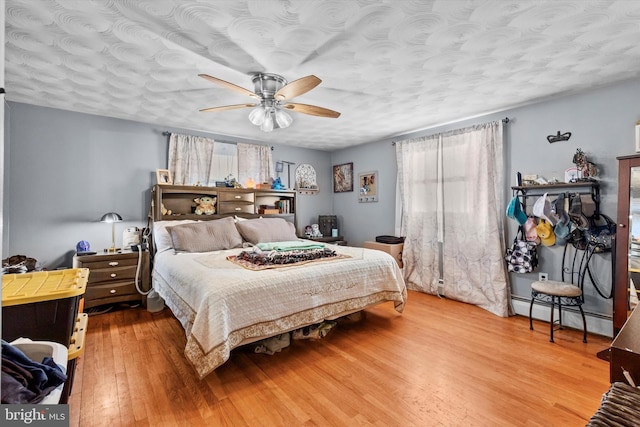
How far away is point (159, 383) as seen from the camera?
203cm

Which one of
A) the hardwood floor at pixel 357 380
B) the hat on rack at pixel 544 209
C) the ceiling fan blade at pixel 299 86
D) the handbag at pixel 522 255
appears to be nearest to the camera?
the hardwood floor at pixel 357 380

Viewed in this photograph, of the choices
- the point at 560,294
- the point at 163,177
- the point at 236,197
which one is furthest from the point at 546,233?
the point at 163,177

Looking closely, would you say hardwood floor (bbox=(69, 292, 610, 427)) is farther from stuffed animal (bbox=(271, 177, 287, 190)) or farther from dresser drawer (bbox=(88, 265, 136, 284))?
stuffed animal (bbox=(271, 177, 287, 190))

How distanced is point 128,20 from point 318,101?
1827 millimetres

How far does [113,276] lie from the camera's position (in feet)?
11.0

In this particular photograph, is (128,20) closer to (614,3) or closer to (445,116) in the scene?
(614,3)

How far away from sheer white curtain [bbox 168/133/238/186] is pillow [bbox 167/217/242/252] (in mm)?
912

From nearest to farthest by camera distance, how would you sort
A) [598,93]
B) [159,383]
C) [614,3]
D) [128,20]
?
[614,3] < [128,20] < [159,383] < [598,93]

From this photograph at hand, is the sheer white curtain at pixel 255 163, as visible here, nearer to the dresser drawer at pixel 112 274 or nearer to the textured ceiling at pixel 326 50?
the textured ceiling at pixel 326 50

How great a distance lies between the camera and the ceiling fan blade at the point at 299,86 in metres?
2.09

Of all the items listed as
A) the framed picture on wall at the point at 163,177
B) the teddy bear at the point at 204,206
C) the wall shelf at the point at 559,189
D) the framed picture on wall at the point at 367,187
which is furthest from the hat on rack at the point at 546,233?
the framed picture on wall at the point at 163,177

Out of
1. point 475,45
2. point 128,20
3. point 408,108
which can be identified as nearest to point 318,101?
point 408,108

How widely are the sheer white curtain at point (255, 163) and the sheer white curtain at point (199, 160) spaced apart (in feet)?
→ 0.33

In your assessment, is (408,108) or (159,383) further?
(408,108)
